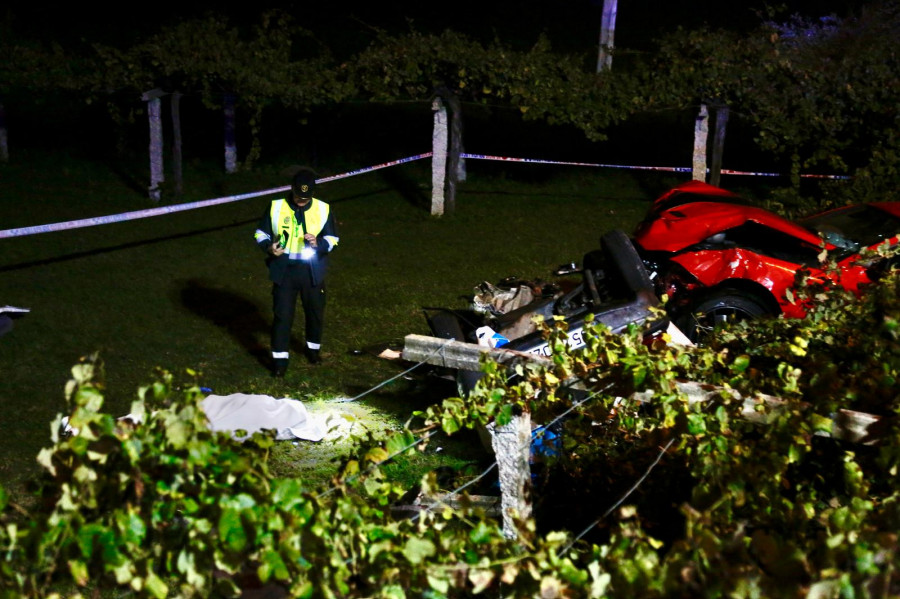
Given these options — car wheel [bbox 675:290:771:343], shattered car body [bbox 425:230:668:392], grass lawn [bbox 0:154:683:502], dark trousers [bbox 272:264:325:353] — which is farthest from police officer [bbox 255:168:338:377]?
car wheel [bbox 675:290:771:343]

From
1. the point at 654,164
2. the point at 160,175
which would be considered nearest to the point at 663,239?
the point at 160,175

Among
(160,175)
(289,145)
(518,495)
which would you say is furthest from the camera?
(289,145)

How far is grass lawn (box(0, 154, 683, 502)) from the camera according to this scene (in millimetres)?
8078

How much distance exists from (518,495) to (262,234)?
472 cm

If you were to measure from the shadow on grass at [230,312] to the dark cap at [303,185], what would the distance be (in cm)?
159

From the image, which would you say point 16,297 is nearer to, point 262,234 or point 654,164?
point 262,234

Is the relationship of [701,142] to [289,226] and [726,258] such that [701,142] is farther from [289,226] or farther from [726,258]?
[289,226]

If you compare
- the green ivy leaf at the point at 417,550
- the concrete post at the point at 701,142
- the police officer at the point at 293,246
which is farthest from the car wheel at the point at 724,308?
the concrete post at the point at 701,142

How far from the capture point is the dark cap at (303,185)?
8125 mm

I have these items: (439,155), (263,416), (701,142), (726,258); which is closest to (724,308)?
(726,258)

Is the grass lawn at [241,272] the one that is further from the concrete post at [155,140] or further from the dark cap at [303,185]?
the dark cap at [303,185]

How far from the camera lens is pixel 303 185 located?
8133 mm

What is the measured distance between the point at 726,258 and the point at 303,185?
3.55 m

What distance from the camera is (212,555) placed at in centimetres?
246
